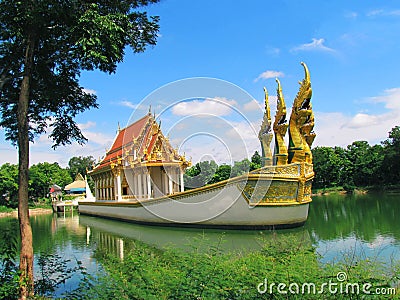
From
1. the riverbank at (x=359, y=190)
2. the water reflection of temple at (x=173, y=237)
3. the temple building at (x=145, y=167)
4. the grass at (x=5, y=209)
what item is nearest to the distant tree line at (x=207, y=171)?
the temple building at (x=145, y=167)

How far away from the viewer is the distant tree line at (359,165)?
→ 1275 inches

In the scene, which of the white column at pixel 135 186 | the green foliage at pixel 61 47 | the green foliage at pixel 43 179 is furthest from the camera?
the green foliage at pixel 43 179

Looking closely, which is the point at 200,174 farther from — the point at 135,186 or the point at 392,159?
the point at 392,159

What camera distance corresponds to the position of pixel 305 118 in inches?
494

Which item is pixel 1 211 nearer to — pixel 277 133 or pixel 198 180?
pixel 198 180

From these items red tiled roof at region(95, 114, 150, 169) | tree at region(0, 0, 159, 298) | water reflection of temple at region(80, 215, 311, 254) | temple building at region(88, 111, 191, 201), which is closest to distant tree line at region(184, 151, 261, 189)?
temple building at region(88, 111, 191, 201)

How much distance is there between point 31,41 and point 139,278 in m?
3.38

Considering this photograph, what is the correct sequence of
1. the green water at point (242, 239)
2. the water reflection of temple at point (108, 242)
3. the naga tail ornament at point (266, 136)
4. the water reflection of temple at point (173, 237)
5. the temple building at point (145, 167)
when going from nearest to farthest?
the green water at point (242, 239), the water reflection of temple at point (173, 237), the water reflection of temple at point (108, 242), the naga tail ornament at point (266, 136), the temple building at point (145, 167)

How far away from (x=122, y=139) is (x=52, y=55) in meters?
17.3

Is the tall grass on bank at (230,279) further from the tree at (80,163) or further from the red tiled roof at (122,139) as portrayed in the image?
the tree at (80,163)

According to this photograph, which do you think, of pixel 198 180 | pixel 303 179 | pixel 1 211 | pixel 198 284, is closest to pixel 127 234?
pixel 198 180

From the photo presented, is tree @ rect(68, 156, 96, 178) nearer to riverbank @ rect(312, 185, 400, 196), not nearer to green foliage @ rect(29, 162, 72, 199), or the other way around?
green foliage @ rect(29, 162, 72, 199)
